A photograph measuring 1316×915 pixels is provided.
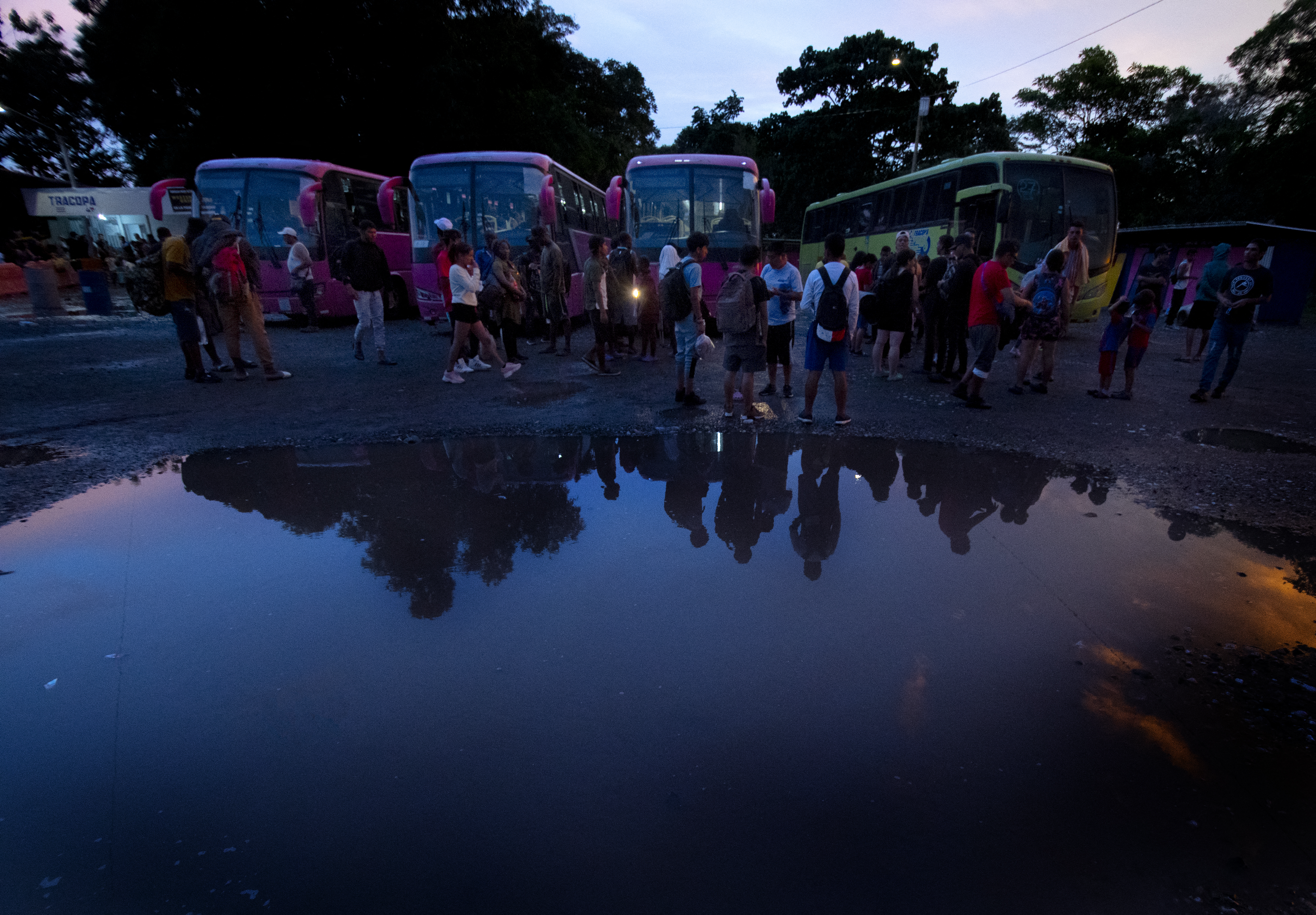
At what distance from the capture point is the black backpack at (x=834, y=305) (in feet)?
20.2

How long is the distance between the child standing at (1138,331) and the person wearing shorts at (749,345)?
13.7 ft

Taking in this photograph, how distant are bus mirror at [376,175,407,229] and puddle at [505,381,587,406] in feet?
24.8

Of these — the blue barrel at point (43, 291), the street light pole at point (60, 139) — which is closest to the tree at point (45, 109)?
the street light pole at point (60, 139)

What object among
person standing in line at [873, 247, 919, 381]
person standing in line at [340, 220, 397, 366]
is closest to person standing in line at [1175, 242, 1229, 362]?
person standing in line at [873, 247, 919, 381]

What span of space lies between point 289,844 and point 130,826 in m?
0.55

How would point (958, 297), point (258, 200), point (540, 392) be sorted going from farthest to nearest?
1. point (258, 200)
2. point (540, 392)
3. point (958, 297)

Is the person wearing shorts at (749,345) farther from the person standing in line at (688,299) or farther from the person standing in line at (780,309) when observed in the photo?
the person standing in line at (688,299)

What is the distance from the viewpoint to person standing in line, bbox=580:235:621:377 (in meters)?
8.96

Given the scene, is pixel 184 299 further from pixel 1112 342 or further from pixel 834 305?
pixel 1112 342

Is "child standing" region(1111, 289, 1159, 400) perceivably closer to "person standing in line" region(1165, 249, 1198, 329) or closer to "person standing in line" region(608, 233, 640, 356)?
"person standing in line" region(608, 233, 640, 356)

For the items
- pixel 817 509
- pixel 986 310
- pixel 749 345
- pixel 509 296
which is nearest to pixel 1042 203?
pixel 986 310

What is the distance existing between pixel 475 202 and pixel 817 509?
10263mm

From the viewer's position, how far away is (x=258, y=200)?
13.4 m

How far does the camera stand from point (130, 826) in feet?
7.10
